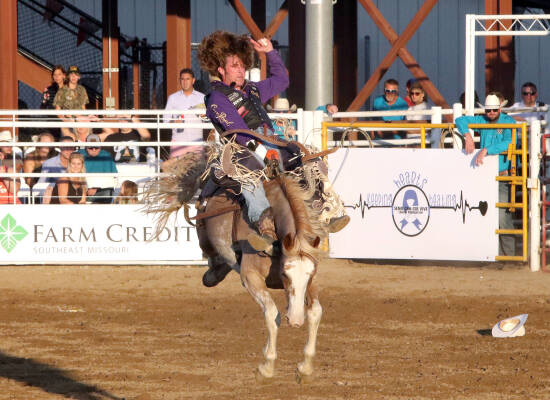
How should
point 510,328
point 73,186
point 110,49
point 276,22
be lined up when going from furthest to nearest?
point 110,49 < point 276,22 < point 73,186 < point 510,328

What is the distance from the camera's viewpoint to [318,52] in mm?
14781

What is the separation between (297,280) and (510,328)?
4073 mm

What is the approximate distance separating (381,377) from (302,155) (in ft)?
6.69

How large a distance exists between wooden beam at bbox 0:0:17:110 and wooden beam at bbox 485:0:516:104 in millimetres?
7652

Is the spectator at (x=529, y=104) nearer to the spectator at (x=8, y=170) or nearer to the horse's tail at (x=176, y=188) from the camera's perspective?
the spectator at (x=8, y=170)

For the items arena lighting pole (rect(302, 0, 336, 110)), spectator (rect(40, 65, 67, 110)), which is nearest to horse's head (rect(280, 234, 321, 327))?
arena lighting pole (rect(302, 0, 336, 110))

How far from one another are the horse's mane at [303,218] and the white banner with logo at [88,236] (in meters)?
7.49

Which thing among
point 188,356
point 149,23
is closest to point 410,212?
point 188,356

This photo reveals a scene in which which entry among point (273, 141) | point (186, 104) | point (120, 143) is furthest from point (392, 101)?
point (273, 141)

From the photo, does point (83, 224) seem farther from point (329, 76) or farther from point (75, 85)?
point (329, 76)

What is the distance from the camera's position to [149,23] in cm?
2022

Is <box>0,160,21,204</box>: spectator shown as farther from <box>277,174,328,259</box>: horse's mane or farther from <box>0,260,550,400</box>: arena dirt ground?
<box>277,174,328,259</box>: horse's mane

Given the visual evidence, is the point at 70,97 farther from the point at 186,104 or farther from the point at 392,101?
the point at 392,101

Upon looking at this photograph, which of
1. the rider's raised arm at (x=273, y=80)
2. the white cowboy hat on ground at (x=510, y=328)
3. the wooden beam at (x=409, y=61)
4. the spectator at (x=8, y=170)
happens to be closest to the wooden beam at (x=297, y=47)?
the wooden beam at (x=409, y=61)
